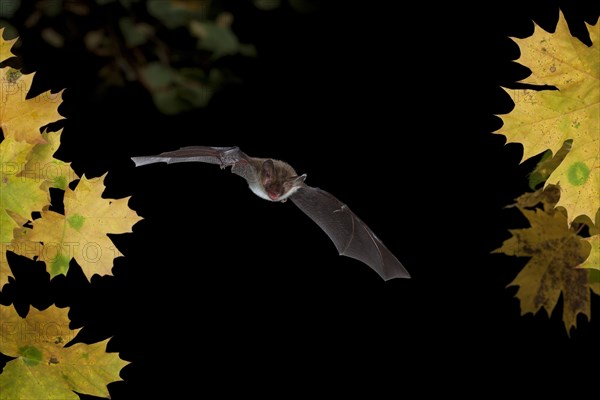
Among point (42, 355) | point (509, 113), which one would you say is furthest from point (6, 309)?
point (509, 113)

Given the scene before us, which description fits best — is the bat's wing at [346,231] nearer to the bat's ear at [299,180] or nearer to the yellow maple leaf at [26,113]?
the bat's ear at [299,180]

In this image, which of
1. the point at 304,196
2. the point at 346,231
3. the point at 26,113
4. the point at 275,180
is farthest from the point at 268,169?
the point at 26,113

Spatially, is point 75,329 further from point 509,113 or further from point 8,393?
point 509,113

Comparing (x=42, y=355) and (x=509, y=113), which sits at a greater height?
(x=509, y=113)

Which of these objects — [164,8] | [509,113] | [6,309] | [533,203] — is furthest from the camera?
[164,8]

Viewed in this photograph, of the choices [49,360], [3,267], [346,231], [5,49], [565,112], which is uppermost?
[5,49]

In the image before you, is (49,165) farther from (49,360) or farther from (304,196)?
(304,196)

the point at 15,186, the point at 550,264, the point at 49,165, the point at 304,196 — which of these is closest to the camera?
the point at 15,186
